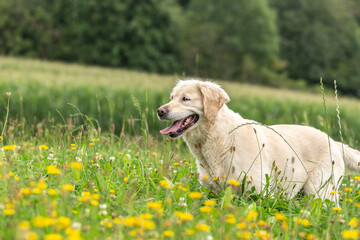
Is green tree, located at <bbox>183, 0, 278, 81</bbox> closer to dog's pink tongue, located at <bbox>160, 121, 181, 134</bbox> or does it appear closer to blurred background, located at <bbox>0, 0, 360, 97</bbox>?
blurred background, located at <bbox>0, 0, 360, 97</bbox>

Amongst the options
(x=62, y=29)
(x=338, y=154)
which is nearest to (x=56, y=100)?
(x=338, y=154)

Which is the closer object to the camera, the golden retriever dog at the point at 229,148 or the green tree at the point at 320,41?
the golden retriever dog at the point at 229,148

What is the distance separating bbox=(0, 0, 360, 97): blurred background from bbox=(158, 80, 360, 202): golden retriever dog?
1184 inches

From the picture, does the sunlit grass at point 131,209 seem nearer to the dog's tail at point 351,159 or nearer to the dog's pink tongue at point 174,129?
the dog's pink tongue at point 174,129

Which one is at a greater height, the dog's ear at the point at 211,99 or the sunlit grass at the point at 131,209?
the dog's ear at the point at 211,99

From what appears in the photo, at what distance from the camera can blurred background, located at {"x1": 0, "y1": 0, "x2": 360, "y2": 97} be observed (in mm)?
36438

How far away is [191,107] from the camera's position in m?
3.89

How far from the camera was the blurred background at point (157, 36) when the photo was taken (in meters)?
36.4

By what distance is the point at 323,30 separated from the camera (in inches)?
1796

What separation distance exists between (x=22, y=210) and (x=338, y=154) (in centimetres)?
334

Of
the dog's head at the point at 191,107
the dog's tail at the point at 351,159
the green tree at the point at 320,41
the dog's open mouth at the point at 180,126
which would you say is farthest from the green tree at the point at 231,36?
the dog's open mouth at the point at 180,126

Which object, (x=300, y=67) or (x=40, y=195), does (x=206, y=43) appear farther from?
(x=40, y=195)

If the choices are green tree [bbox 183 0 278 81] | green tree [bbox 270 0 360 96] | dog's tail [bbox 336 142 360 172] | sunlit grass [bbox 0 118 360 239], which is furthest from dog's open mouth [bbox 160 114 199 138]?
green tree [bbox 270 0 360 96]

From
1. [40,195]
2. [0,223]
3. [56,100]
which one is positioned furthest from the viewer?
[56,100]
